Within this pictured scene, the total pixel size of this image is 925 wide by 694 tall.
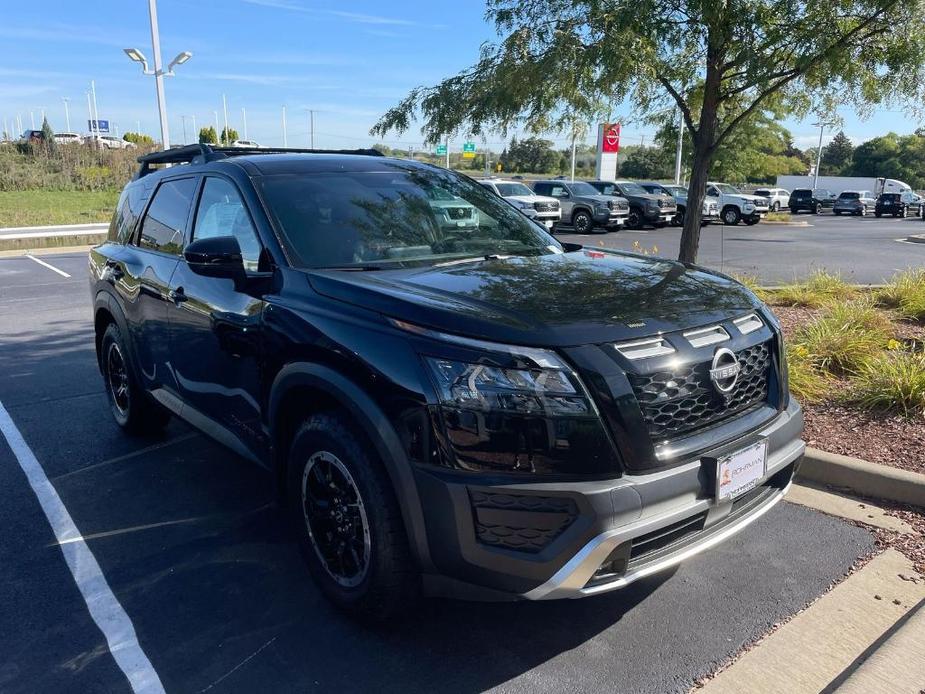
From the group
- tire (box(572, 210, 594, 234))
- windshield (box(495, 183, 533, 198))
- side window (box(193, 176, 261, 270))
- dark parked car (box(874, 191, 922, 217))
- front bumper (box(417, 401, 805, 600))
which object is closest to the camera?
front bumper (box(417, 401, 805, 600))

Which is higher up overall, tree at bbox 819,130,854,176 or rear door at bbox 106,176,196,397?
tree at bbox 819,130,854,176

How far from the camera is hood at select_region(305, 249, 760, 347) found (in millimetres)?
2525

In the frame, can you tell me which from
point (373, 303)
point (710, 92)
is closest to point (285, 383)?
point (373, 303)

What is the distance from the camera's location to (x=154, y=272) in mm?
4336

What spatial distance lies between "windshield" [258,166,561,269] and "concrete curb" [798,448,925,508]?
1978 millimetres

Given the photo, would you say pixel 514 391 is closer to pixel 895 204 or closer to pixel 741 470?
pixel 741 470

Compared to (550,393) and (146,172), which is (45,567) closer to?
(550,393)

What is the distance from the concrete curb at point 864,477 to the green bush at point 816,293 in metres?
4.34

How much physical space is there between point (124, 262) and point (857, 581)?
14.8 feet

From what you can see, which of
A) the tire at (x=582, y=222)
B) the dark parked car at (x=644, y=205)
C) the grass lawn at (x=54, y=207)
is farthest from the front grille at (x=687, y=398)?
the dark parked car at (x=644, y=205)

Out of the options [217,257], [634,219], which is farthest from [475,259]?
[634,219]

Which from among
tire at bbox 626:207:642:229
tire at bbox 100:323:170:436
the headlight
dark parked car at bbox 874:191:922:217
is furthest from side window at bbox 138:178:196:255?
dark parked car at bbox 874:191:922:217

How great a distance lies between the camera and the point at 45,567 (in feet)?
11.5

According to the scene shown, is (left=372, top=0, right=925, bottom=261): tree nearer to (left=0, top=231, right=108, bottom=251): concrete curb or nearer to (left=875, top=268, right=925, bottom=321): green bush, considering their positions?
(left=875, top=268, right=925, bottom=321): green bush
